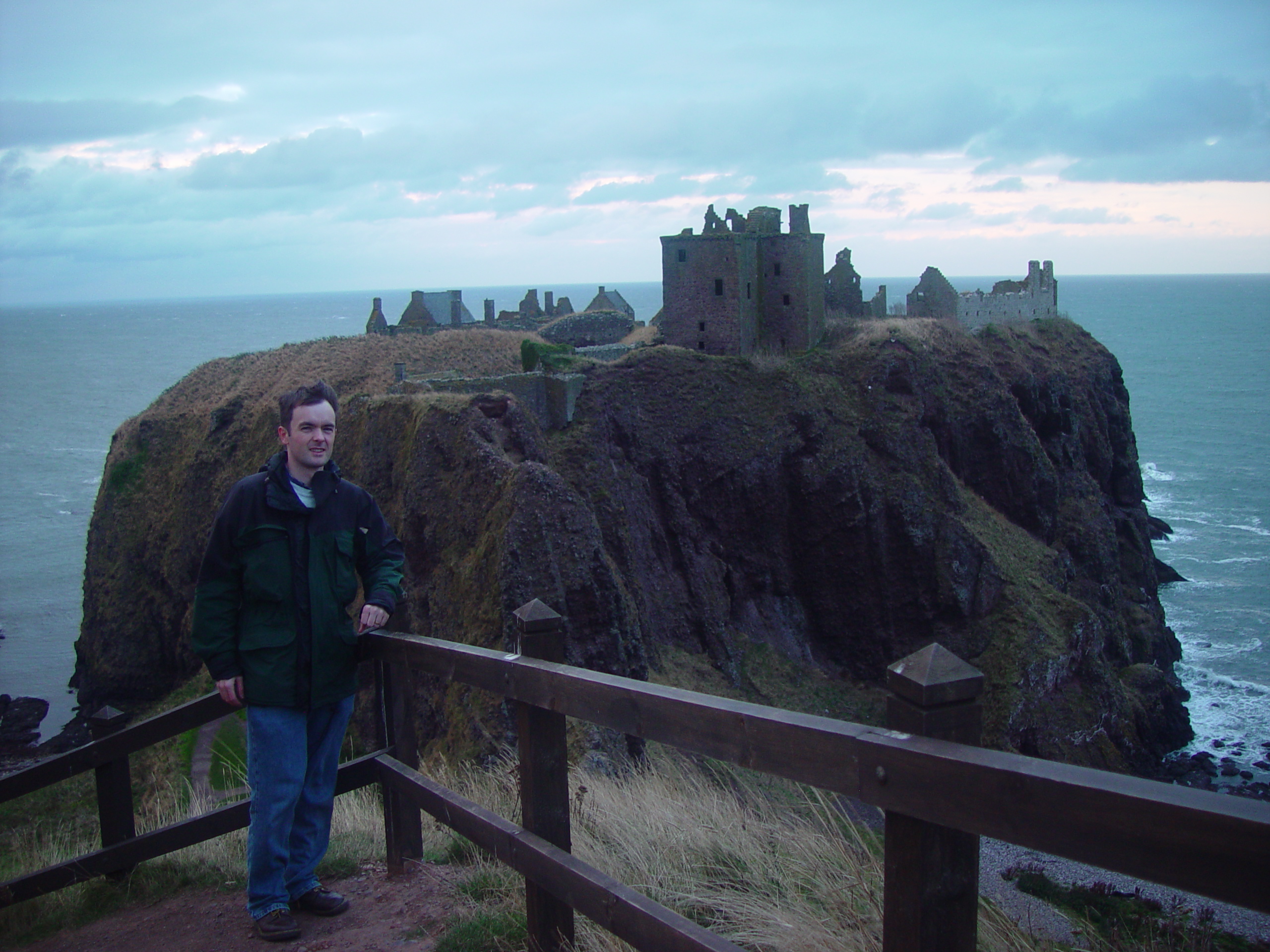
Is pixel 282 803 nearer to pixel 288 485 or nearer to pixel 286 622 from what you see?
pixel 286 622

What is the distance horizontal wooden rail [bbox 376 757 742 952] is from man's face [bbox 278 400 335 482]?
207 centimetres

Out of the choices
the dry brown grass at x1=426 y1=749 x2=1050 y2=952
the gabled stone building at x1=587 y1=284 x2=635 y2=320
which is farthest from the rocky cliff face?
the dry brown grass at x1=426 y1=749 x2=1050 y2=952

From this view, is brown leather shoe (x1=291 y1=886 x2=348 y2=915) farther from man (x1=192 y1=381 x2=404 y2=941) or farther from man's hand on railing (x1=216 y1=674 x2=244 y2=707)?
man's hand on railing (x1=216 y1=674 x2=244 y2=707)

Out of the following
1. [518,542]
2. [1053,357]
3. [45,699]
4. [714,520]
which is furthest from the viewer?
[1053,357]

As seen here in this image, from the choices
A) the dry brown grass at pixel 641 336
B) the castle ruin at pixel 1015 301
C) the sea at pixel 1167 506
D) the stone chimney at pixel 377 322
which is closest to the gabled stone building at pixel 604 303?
the dry brown grass at pixel 641 336

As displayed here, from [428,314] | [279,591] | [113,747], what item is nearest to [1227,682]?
[428,314]

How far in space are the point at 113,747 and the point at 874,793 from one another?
18.9 feet

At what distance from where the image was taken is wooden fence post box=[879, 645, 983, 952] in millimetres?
3205

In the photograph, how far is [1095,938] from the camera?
5.03 meters

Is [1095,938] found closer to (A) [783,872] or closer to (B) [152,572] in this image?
(A) [783,872]

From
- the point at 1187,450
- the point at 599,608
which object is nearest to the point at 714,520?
the point at 599,608

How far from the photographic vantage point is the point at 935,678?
3.17m

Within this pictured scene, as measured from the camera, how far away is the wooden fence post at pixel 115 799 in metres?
7.07

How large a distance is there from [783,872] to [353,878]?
288cm
